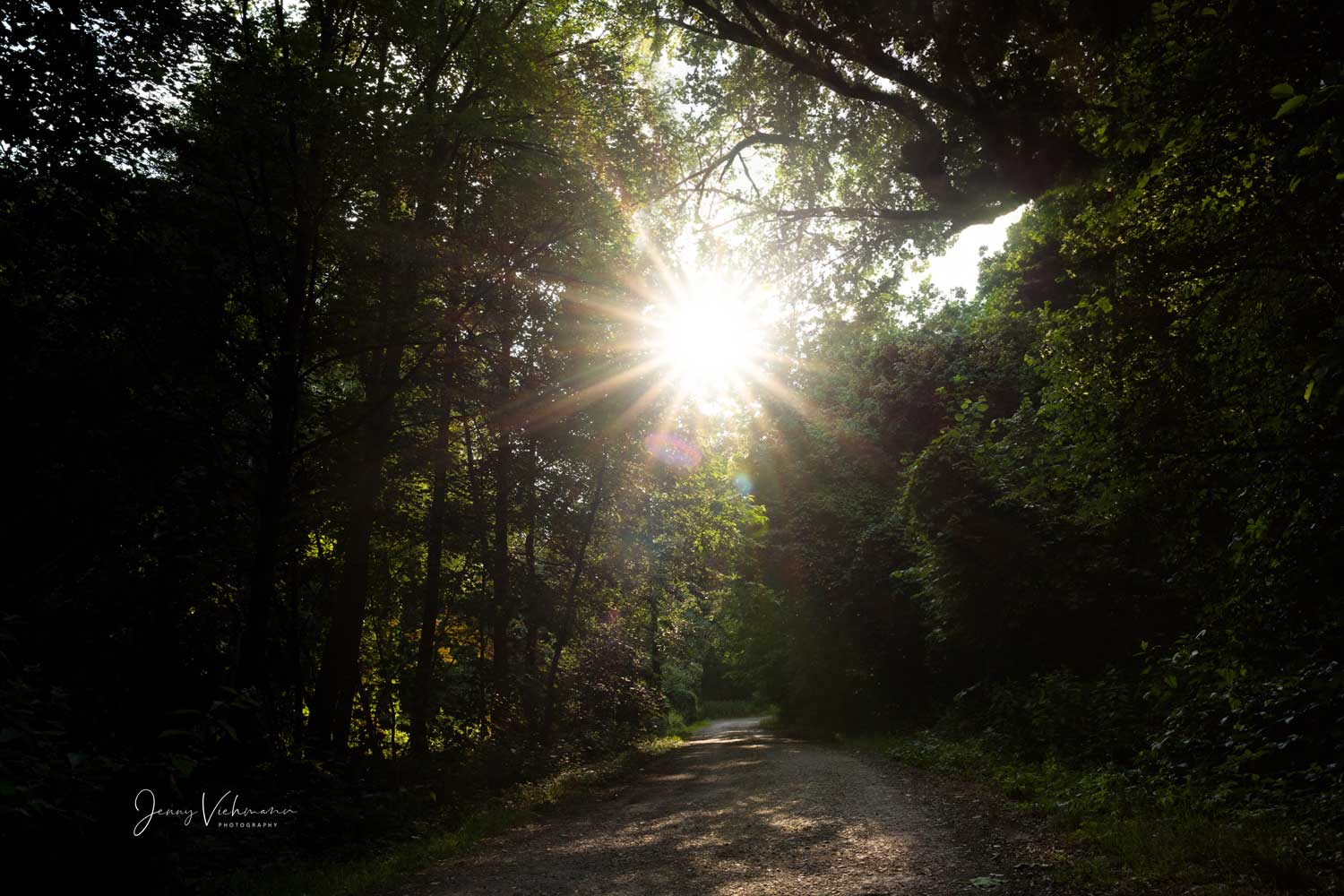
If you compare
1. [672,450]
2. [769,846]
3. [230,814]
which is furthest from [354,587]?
[672,450]

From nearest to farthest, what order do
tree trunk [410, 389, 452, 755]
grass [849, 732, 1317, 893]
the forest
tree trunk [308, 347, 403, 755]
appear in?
1. grass [849, 732, 1317, 893]
2. the forest
3. tree trunk [308, 347, 403, 755]
4. tree trunk [410, 389, 452, 755]

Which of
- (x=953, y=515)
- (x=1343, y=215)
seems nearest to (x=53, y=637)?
(x=1343, y=215)

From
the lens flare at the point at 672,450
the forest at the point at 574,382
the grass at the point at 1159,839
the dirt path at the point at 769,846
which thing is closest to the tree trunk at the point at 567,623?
the forest at the point at 574,382

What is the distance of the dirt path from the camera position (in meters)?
5.96

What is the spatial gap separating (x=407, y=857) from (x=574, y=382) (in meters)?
8.25

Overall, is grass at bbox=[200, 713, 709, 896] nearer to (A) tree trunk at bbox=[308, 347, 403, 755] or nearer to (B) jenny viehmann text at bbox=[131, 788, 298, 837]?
(B) jenny viehmann text at bbox=[131, 788, 298, 837]

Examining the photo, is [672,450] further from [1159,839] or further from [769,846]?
[1159,839]

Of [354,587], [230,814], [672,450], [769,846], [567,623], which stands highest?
[672,450]

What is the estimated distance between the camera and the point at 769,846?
725cm

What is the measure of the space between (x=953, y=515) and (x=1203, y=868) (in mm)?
9832

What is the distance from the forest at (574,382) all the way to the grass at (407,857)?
0.14 meters

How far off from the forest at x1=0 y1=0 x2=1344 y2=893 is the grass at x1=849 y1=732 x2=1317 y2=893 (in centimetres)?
5

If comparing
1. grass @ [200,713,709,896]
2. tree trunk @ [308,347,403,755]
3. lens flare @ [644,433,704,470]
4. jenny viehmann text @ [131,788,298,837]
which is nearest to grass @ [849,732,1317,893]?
grass @ [200,713,709,896]

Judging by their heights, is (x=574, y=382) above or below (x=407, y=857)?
above
